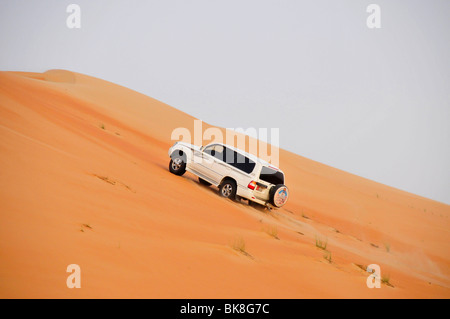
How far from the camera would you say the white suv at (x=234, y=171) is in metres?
14.0

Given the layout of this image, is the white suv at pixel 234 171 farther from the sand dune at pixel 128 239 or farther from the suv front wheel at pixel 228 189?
the sand dune at pixel 128 239

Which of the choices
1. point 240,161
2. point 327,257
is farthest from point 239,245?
point 240,161

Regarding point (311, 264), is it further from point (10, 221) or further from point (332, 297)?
point (10, 221)

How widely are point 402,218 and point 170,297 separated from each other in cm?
2490

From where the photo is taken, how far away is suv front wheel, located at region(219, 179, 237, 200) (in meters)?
14.1

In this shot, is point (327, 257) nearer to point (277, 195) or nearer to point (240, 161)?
point (277, 195)

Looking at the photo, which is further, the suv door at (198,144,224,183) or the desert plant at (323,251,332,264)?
the suv door at (198,144,224,183)

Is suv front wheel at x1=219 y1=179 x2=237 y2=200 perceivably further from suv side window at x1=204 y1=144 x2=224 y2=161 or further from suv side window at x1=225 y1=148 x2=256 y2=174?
suv side window at x1=204 y1=144 x2=224 y2=161

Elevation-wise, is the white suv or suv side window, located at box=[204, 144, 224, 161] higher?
suv side window, located at box=[204, 144, 224, 161]

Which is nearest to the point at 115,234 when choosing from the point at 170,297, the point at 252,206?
the point at 170,297

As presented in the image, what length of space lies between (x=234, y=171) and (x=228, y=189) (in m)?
0.63

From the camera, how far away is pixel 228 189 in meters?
14.3

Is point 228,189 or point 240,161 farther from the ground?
point 240,161

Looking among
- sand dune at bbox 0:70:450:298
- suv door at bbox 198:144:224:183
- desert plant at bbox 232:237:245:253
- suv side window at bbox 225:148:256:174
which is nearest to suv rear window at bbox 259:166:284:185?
suv side window at bbox 225:148:256:174
